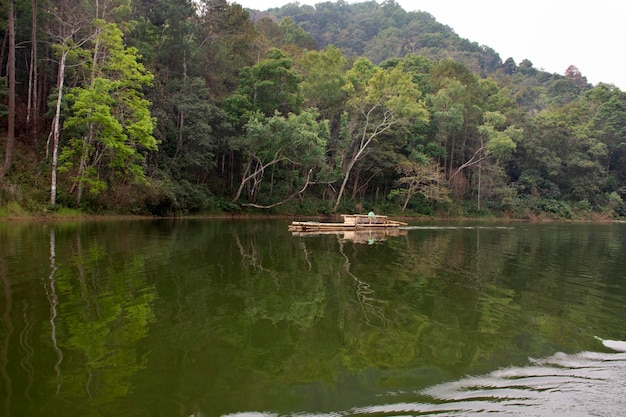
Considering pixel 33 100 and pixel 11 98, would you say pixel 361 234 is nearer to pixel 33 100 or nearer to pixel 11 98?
pixel 11 98

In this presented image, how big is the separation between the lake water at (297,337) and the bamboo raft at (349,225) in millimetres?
8648

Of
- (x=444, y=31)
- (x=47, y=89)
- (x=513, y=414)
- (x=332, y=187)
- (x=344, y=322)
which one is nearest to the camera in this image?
(x=513, y=414)

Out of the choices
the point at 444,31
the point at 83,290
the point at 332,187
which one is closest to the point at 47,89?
the point at 332,187

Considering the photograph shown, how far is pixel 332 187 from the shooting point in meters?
38.2

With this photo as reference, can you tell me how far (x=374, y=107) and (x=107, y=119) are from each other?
809 inches

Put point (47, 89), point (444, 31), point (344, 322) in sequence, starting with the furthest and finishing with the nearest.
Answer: point (444, 31)
point (47, 89)
point (344, 322)

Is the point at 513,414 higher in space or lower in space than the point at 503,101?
lower

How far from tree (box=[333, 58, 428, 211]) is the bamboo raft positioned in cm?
1233

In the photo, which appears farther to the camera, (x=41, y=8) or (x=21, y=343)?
(x=41, y=8)

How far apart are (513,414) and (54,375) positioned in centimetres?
471

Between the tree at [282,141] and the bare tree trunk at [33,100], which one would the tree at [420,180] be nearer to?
the tree at [282,141]

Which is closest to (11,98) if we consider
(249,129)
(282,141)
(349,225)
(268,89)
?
(249,129)

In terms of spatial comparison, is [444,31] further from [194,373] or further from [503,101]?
[194,373]

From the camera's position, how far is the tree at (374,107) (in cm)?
3522
